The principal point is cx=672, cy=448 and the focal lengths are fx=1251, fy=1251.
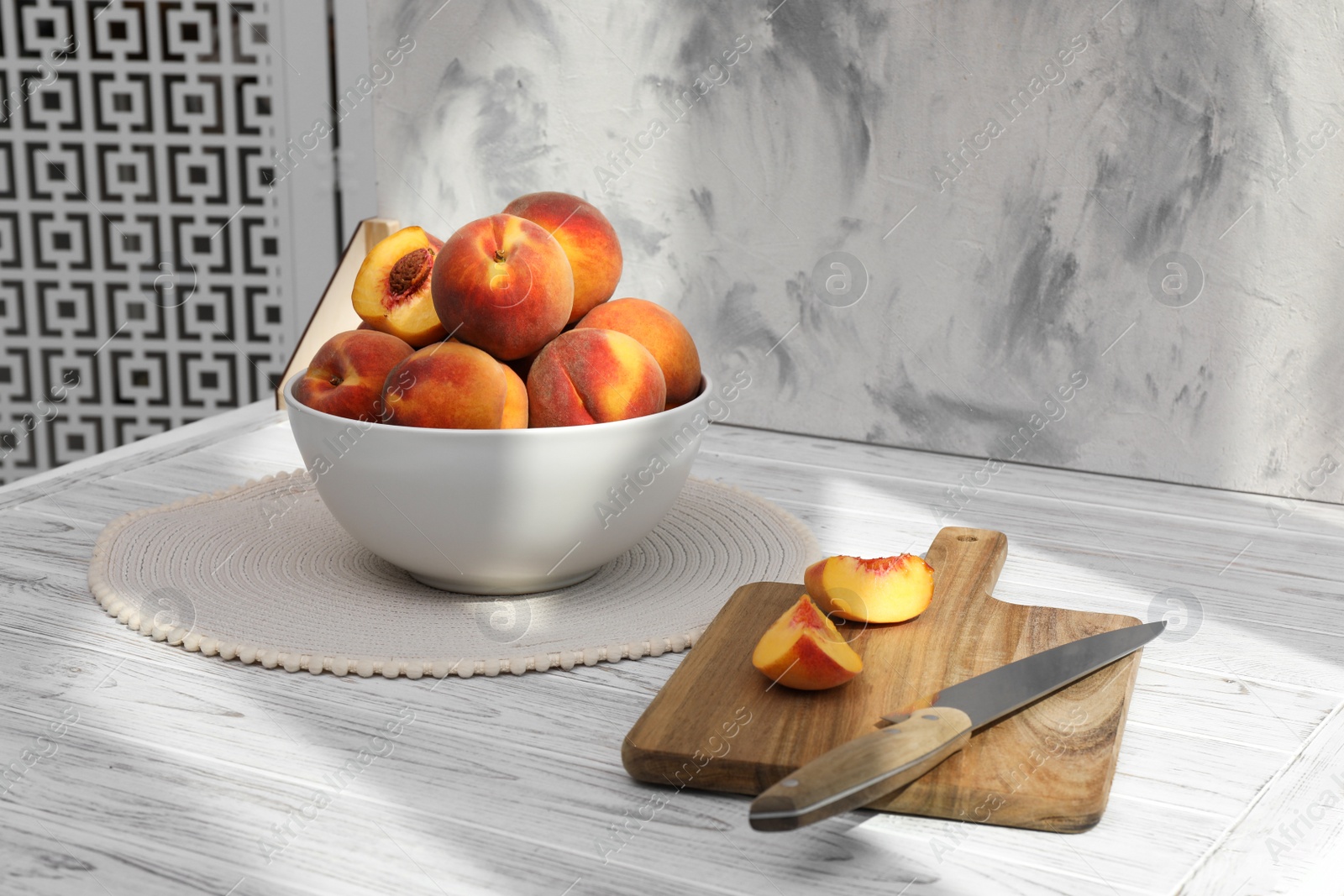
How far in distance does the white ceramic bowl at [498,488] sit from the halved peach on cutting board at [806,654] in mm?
155

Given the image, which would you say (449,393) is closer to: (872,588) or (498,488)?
(498,488)

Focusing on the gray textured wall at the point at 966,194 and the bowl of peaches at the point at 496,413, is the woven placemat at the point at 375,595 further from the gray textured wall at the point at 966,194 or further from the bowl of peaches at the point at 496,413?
the gray textured wall at the point at 966,194

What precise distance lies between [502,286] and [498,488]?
0.12 metres

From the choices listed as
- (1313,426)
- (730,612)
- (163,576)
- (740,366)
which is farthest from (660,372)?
(1313,426)

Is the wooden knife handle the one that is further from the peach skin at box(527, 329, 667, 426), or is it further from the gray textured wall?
the gray textured wall

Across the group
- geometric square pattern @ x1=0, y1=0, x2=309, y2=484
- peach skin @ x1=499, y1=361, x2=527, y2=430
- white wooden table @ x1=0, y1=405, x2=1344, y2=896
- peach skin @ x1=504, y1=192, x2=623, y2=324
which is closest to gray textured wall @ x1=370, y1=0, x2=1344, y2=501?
white wooden table @ x1=0, y1=405, x2=1344, y2=896

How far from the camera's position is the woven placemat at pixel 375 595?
0.76 meters

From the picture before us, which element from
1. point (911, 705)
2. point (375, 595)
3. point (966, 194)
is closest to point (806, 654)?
point (911, 705)

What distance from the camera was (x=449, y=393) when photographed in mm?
751

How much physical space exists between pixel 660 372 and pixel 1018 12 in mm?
585

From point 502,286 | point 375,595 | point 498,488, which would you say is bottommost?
point 375,595

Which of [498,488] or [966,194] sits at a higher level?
[966,194]

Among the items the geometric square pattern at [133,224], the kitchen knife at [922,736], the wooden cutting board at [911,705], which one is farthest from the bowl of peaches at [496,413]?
the geometric square pattern at [133,224]

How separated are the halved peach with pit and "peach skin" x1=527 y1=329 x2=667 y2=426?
Answer: 0.09m
